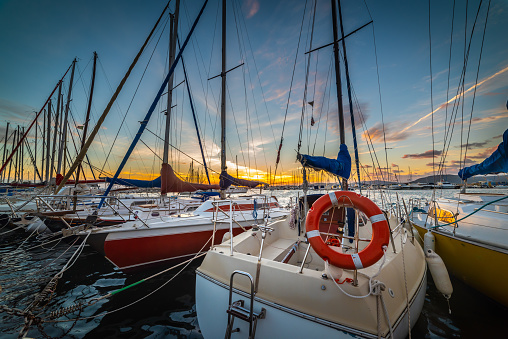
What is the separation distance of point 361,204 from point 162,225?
616 cm

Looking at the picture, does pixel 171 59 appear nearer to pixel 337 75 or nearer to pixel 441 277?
pixel 337 75

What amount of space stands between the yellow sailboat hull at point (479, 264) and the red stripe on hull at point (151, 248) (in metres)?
7.00

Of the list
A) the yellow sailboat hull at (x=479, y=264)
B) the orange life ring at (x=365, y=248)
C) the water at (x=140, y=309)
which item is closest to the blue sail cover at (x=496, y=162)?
the yellow sailboat hull at (x=479, y=264)

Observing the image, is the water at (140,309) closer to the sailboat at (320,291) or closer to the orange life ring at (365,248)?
the sailboat at (320,291)

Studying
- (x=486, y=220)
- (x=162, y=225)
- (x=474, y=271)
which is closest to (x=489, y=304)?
(x=474, y=271)

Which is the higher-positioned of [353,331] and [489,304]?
[353,331]

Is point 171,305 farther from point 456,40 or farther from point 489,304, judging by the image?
point 456,40

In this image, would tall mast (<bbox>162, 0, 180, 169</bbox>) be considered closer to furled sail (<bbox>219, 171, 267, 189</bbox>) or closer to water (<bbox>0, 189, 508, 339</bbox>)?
furled sail (<bbox>219, 171, 267, 189</bbox>)

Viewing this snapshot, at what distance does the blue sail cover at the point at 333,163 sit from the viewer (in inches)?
193

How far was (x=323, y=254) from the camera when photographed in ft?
7.31

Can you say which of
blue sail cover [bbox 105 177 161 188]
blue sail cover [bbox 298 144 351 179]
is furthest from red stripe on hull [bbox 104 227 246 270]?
blue sail cover [bbox 105 177 161 188]

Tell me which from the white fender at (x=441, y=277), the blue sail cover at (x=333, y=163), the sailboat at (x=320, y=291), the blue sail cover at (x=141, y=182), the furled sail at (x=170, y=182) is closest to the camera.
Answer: the sailboat at (x=320, y=291)

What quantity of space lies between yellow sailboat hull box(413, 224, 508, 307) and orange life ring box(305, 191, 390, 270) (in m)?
3.51

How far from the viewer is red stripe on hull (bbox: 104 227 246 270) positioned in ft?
18.8
